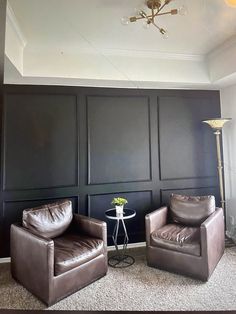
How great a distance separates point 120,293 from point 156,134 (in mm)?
2231

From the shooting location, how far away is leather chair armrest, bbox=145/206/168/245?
277 cm

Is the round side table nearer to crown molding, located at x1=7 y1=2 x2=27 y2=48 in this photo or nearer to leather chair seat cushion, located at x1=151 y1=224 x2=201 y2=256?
leather chair seat cushion, located at x1=151 y1=224 x2=201 y2=256

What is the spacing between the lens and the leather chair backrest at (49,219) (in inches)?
97.0

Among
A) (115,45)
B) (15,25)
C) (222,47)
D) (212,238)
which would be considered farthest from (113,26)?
(212,238)

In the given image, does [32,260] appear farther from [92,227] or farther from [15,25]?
[15,25]

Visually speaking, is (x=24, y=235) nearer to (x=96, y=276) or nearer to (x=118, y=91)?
(x=96, y=276)

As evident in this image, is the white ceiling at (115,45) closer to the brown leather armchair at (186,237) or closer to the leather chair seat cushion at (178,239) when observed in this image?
the brown leather armchair at (186,237)

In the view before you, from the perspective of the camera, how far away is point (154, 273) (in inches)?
103

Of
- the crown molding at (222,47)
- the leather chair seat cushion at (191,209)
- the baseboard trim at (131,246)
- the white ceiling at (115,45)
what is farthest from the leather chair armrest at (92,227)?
the crown molding at (222,47)

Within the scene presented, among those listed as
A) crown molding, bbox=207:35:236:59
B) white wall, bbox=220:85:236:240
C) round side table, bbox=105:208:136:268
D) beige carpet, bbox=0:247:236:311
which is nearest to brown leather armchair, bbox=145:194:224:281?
beige carpet, bbox=0:247:236:311

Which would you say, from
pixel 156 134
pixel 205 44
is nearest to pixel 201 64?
pixel 205 44

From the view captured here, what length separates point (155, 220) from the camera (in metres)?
2.86

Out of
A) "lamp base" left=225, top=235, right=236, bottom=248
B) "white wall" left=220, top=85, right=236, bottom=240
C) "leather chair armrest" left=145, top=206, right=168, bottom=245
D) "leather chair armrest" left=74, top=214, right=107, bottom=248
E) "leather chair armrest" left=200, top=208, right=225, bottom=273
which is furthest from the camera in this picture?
"white wall" left=220, top=85, right=236, bottom=240

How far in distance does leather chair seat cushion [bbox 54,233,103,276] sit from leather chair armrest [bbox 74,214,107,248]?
6 centimetres
